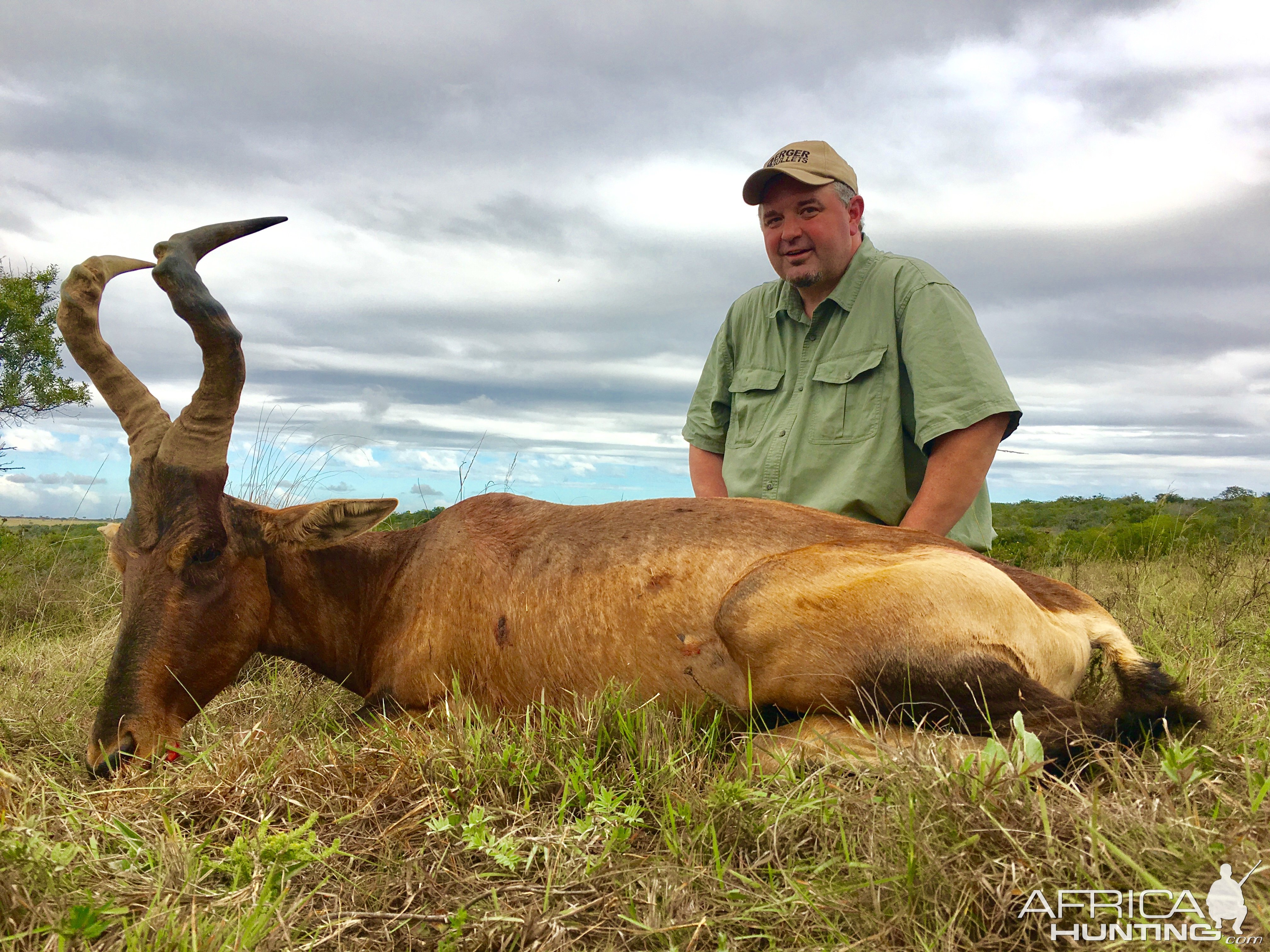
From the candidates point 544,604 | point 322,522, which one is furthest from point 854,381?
point 322,522

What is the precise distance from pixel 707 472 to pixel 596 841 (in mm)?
4804

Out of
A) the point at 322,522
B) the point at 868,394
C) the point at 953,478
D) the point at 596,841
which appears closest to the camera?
the point at 596,841

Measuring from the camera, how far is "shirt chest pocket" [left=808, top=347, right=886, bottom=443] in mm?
5762

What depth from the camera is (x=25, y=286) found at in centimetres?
1894

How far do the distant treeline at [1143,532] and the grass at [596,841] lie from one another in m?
7.50

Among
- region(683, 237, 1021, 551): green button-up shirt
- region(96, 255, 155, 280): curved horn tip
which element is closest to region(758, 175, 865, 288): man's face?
region(683, 237, 1021, 551): green button-up shirt

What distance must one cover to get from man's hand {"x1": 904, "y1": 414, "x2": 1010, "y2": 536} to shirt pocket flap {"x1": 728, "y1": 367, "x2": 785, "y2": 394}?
4.75 feet

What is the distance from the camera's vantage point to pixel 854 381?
5887 mm

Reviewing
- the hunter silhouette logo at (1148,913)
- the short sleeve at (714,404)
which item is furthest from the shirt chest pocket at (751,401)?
the hunter silhouette logo at (1148,913)

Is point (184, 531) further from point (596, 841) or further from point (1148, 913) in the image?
point (1148, 913)

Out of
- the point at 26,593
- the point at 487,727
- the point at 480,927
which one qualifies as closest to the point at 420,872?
the point at 480,927

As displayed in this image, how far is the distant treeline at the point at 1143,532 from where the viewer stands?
10.7 m

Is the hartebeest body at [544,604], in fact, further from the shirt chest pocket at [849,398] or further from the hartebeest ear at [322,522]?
the shirt chest pocket at [849,398]

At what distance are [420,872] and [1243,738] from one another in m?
3.00
